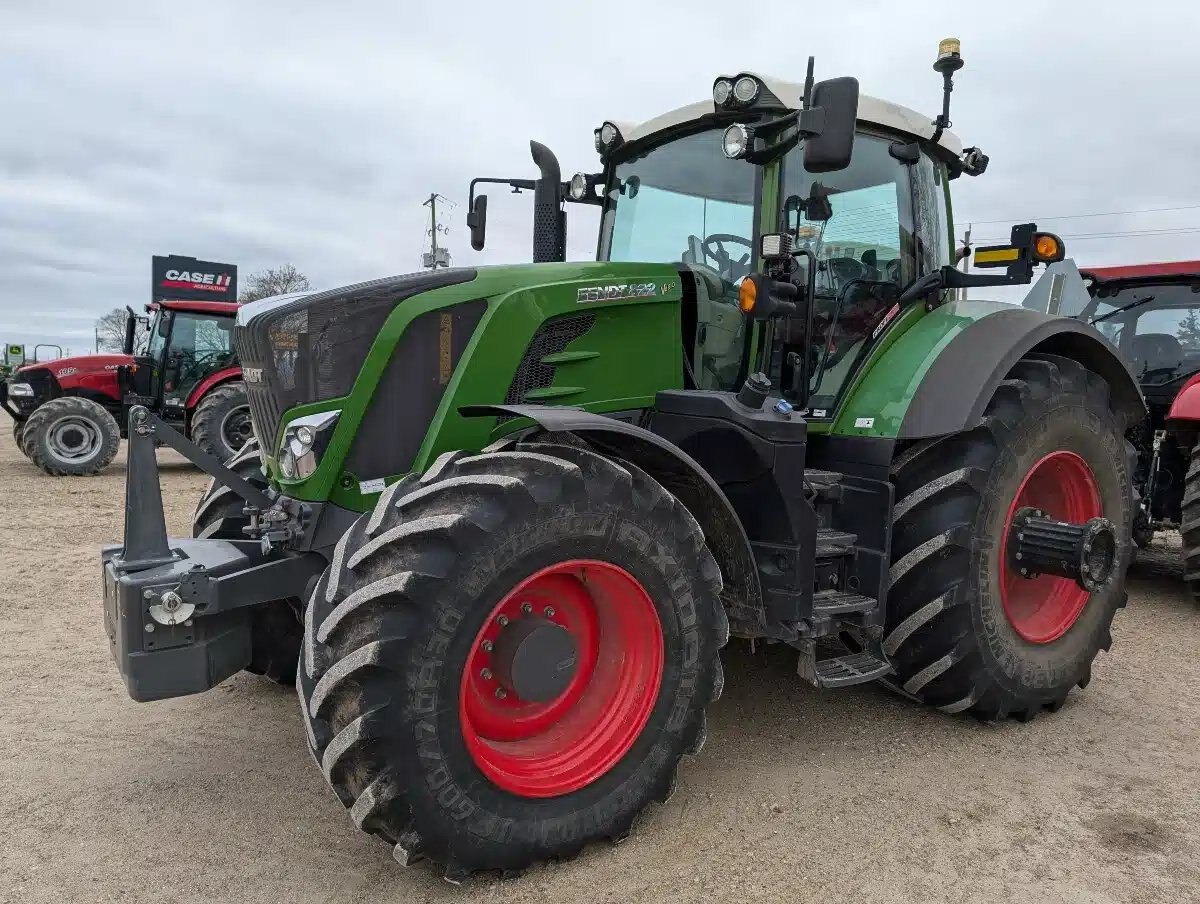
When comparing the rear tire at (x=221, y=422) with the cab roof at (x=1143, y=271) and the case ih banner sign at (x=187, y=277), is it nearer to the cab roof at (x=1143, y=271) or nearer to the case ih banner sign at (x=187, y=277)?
the cab roof at (x=1143, y=271)

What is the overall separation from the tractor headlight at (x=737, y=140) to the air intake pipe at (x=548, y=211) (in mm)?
1179

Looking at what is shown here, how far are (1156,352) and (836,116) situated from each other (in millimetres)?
5716

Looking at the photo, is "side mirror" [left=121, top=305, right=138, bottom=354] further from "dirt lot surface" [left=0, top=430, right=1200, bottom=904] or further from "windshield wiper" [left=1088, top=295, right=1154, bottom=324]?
"windshield wiper" [left=1088, top=295, right=1154, bottom=324]

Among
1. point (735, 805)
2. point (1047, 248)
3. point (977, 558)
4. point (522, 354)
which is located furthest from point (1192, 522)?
point (522, 354)

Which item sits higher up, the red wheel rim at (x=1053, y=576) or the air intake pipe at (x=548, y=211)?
the air intake pipe at (x=548, y=211)

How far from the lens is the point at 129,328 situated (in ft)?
42.0

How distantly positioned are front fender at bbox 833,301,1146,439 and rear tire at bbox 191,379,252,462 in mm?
9280

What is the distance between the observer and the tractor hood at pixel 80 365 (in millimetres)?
12375

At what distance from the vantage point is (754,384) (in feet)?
11.1

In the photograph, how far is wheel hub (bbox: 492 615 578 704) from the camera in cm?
273

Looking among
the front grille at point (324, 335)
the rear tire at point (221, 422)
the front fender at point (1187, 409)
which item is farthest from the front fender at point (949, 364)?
the rear tire at point (221, 422)

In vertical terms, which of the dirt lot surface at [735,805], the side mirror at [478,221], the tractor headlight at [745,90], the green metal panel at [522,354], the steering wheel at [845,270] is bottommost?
the dirt lot surface at [735,805]

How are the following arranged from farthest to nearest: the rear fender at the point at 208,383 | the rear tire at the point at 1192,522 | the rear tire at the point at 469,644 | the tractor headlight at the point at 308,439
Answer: the rear fender at the point at 208,383 < the rear tire at the point at 1192,522 < the tractor headlight at the point at 308,439 < the rear tire at the point at 469,644

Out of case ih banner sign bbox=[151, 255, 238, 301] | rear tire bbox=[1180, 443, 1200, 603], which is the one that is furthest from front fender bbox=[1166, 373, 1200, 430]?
case ih banner sign bbox=[151, 255, 238, 301]
